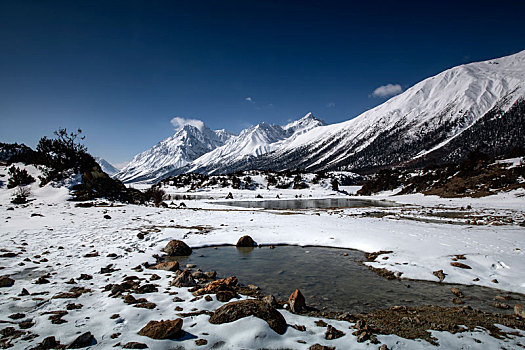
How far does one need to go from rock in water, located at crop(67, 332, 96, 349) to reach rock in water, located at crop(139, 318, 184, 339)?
0.77m

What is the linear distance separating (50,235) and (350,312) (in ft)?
48.8

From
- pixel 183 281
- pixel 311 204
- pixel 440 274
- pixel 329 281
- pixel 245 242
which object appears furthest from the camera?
pixel 311 204

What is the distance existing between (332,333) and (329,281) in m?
4.16

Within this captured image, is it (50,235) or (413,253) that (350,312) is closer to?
(413,253)

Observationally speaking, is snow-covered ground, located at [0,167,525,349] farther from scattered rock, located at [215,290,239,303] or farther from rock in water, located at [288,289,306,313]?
rock in water, located at [288,289,306,313]

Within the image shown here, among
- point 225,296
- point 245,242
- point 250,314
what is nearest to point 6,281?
point 225,296

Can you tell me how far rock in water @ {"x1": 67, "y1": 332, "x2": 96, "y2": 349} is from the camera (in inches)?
163

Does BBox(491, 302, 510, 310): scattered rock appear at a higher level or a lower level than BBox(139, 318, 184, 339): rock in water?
lower

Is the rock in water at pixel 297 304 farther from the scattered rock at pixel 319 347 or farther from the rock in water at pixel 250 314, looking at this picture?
the scattered rock at pixel 319 347

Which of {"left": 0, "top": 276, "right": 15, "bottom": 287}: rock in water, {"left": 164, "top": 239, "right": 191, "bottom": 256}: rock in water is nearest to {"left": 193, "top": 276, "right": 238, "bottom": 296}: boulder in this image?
{"left": 0, "top": 276, "right": 15, "bottom": 287}: rock in water

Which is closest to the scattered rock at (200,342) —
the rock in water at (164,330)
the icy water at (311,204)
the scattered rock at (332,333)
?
the rock in water at (164,330)

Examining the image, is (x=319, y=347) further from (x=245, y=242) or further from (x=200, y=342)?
(x=245, y=242)

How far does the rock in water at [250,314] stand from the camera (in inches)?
200

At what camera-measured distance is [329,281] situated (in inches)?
350
